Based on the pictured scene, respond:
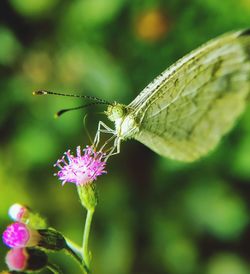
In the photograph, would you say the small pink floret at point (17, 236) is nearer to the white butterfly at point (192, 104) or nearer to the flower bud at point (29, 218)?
the flower bud at point (29, 218)

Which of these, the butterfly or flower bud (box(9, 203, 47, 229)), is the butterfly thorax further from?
flower bud (box(9, 203, 47, 229))

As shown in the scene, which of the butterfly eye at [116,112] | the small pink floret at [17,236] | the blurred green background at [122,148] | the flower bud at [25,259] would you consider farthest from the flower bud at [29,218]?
the blurred green background at [122,148]

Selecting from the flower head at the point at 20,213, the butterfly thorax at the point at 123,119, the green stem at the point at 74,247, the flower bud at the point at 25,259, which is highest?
the butterfly thorax at the point at 123,119

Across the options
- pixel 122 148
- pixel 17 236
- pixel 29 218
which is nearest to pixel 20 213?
pixel 29 218

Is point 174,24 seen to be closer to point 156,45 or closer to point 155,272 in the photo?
point 156,45

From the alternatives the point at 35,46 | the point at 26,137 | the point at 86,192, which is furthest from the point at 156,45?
the point at 86,192

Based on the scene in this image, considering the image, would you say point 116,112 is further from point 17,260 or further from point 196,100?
point 17,260
